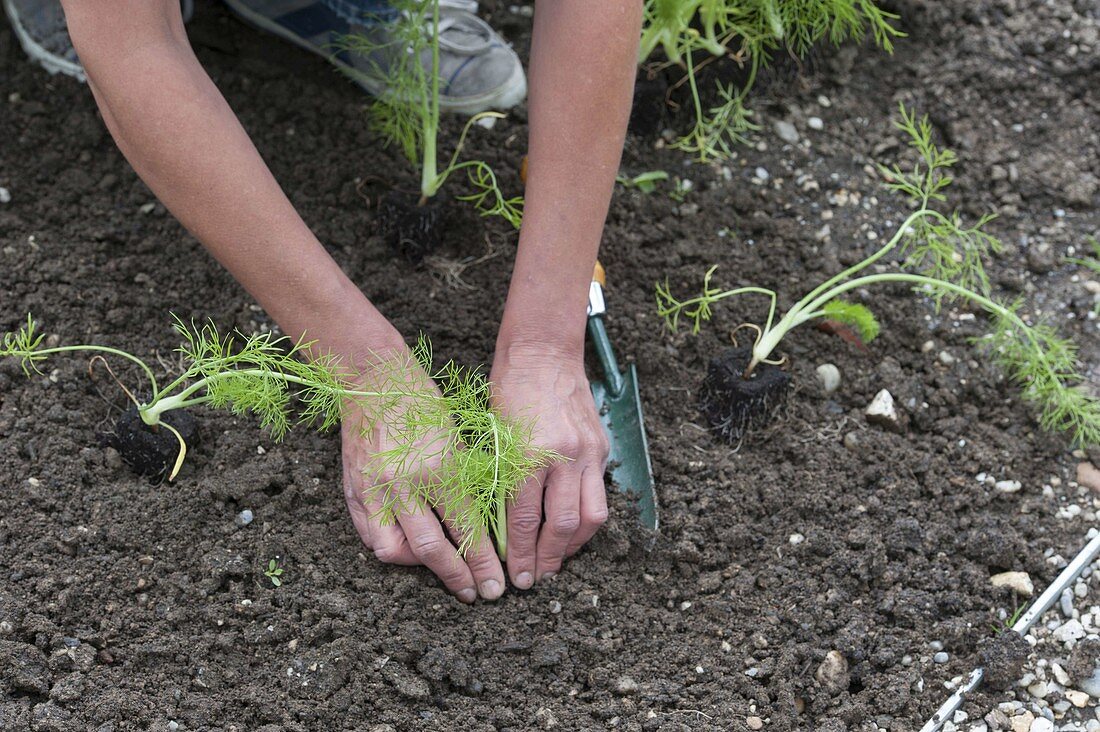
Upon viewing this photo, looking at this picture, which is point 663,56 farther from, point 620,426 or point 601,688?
point 601,688

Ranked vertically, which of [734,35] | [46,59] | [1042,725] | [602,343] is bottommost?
[1042,725]

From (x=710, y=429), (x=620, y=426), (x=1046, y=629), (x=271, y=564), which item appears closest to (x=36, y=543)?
(x=271, y=564)

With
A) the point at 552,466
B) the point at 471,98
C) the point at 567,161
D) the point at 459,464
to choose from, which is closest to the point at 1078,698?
the point at 552,466

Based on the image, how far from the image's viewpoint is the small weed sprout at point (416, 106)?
221cm

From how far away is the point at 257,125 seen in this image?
7.95ft

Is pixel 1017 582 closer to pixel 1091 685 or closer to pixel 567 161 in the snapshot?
pixel 1091 685

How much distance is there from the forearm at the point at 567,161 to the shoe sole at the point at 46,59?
3.89 ft

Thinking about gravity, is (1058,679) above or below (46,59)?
below

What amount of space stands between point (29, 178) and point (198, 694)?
1215 mm

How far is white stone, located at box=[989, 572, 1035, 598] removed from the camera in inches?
76.0

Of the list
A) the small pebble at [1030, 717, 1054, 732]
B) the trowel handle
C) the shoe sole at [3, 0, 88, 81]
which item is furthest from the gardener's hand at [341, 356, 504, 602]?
the shoe sole at [3, 0, 88, 81]

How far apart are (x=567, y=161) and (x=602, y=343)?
0.39m

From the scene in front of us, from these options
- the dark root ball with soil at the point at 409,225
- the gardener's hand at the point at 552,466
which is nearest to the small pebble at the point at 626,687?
the gardener's hand at the point at 552,466

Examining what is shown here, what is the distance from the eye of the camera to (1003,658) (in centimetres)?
181
